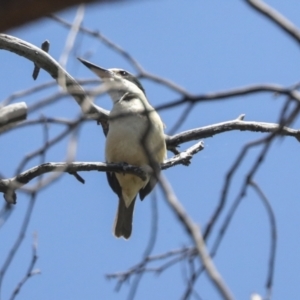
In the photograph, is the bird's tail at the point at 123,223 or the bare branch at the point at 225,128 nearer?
the bare branch at the point at 225,128

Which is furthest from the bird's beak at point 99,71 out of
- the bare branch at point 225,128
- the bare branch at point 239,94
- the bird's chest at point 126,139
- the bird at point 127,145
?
the bare branch at point 239,94

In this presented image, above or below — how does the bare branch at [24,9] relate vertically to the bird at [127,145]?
below

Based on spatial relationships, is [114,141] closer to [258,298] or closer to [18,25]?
[258,298]

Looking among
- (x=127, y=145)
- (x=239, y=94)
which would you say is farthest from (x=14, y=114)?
(x=127, y=145)

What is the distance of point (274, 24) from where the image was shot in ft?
4.87

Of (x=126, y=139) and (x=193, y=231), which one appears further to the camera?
(x=126, y=139)

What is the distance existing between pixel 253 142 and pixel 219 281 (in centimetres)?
50

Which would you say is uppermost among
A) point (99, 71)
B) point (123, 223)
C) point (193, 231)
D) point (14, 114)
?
point (99, 71)

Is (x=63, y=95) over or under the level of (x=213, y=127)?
under

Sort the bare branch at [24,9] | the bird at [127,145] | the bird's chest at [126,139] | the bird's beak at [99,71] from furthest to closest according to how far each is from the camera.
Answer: the bird's beak at [99,71] → the bird's chest at [126,139] → the bird at [127,145] → the bare branch at [24,9]

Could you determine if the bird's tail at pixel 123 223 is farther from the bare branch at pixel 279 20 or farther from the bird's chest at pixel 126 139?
the bare branch at pixel 279 20

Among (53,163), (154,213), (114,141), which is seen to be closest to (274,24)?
(154,213)

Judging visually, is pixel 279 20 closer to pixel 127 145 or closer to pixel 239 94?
pixel 239 94

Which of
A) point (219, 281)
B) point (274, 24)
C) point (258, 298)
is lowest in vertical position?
point (219, 281)
